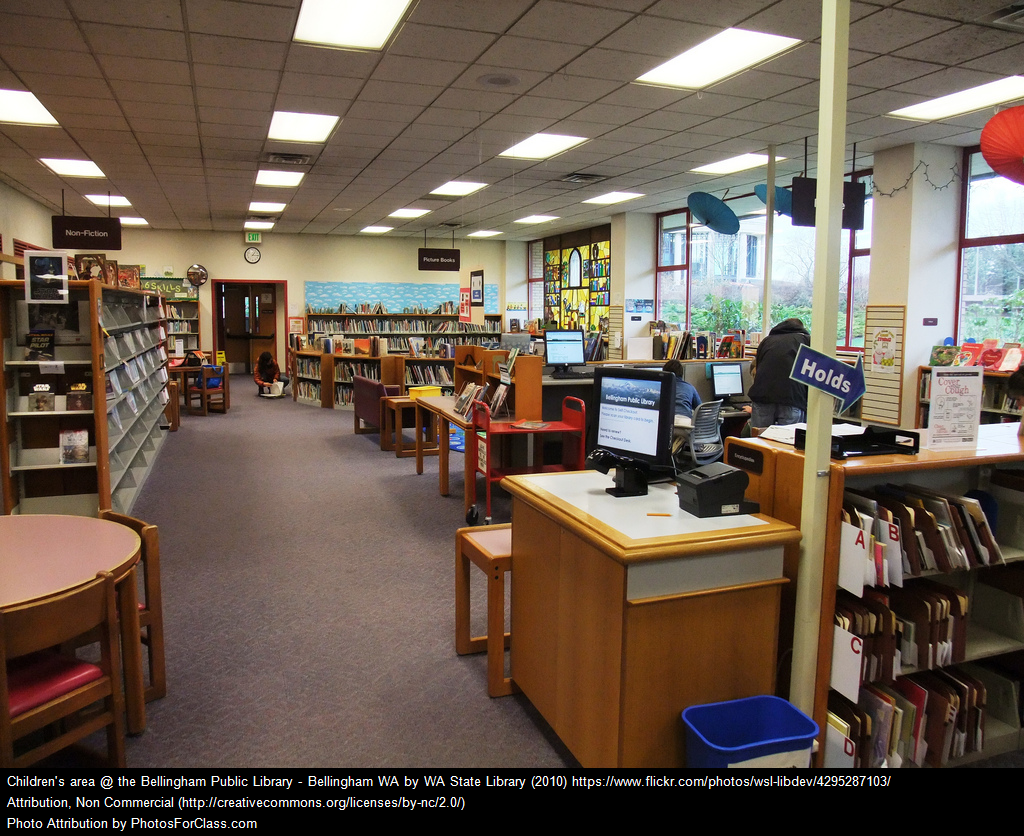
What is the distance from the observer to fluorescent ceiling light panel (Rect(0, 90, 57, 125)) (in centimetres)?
602

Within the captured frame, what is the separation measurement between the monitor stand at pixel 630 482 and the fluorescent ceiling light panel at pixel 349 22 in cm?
328

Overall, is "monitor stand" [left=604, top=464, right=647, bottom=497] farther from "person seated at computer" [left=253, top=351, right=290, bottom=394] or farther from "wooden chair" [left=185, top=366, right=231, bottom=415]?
"person seated at computer" [left=253, top=351, right=290, bottom=394]

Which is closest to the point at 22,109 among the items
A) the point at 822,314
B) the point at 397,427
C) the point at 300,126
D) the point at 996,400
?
the point at 300,126

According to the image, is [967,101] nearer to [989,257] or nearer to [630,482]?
[989,257]

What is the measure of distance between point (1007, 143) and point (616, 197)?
746 centimetres

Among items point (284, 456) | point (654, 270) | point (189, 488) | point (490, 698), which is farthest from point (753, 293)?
point (490, 698)

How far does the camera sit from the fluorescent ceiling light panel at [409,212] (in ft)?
40.7

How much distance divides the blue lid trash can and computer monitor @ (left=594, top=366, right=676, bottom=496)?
0.83m

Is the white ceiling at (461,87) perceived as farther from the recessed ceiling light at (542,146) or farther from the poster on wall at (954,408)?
the poster on wall at (954,408)

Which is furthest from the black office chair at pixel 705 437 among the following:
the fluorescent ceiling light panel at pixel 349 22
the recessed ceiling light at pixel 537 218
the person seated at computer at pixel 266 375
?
the person seated at computer at pixel 266 375

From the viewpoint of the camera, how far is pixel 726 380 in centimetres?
730

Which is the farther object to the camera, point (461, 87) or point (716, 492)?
point (461, 87)

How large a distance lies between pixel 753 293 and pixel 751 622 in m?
9.48

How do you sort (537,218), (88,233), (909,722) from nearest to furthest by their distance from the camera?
(909,722) → (88,233) → (537,218)
